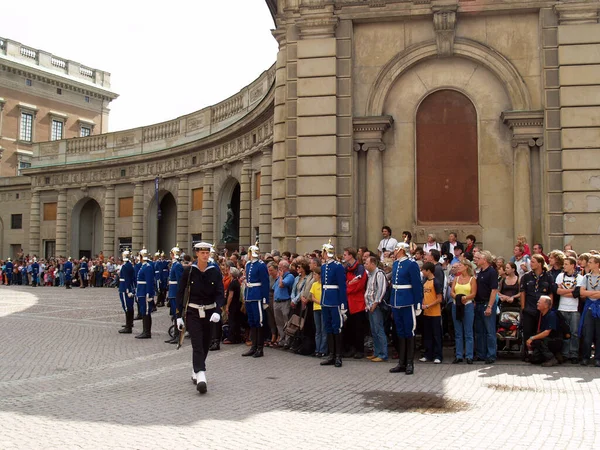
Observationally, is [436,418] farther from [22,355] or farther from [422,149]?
[422,149]

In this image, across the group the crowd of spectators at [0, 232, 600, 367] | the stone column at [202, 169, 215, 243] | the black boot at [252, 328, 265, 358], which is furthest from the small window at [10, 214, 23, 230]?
the black boot at [252, 328, 265, 358]

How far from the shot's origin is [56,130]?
6056 cm

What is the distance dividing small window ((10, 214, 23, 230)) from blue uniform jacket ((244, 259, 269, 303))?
4148cm

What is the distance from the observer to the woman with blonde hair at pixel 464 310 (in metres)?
11.6

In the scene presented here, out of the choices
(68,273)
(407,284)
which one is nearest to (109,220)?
(68,273)

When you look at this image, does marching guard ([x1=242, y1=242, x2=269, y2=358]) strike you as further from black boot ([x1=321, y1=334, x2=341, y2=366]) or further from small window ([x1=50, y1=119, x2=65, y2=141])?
small window ([x1=50, y1=119, x2=65, y2=141])

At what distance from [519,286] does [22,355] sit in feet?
31.2

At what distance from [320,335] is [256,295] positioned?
1482 millimetres

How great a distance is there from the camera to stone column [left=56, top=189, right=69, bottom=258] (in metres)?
44.2

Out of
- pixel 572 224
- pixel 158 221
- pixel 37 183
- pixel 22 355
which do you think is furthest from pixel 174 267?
pixel 37 183

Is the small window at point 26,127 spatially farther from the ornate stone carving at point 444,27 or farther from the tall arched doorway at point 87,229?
the ornate stone carving at point 444,27

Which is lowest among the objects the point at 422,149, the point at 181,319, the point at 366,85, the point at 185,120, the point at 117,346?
the point at 117,346

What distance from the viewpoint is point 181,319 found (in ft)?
32.2

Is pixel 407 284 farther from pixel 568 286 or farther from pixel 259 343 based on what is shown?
pixel 259 343
